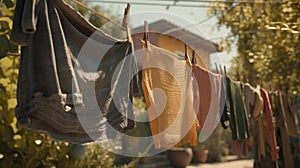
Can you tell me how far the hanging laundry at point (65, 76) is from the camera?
1.00 m

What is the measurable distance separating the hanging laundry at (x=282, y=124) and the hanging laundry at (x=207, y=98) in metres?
1.57

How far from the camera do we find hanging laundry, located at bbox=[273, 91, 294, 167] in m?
3.56

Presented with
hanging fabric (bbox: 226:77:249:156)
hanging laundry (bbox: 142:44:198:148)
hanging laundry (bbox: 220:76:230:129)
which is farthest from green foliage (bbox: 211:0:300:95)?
hanging laundry (bbox: 142:44:198:148)

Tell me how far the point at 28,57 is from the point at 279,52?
12.2 ft

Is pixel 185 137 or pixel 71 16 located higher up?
pixel 71 16

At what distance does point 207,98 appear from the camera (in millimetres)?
2109

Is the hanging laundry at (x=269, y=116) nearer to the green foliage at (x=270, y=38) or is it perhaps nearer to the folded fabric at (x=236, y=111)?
the green foliage at (x=270, y=38)

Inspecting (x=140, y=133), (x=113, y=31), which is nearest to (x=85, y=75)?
(x=113, y=31)

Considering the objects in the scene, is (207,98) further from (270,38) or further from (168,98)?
(270,38)

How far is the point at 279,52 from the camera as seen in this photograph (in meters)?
4.14

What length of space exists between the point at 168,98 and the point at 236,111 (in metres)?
1.04

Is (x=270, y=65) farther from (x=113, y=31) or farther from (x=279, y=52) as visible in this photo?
(x=113, y=31)

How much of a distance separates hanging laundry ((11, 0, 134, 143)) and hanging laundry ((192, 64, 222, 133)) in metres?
0.76

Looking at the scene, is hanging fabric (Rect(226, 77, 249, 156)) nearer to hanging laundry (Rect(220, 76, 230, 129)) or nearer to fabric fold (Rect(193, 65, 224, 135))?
hanging laundry (Rect(220, 76, 230, 129))
